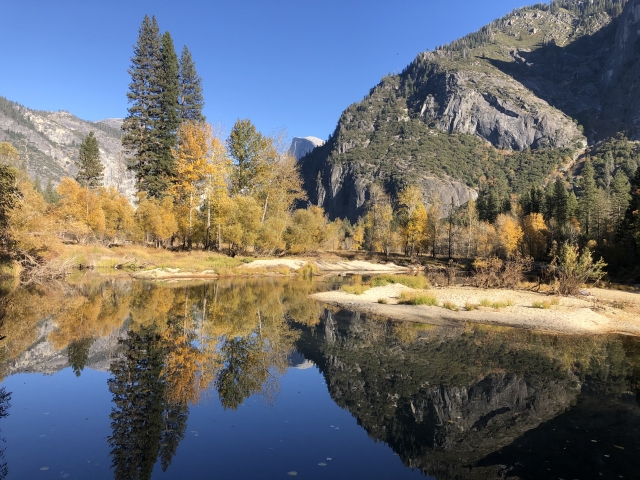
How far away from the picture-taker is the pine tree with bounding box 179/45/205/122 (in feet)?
167

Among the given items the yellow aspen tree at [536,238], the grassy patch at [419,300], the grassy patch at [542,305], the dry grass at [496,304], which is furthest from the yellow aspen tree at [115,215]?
the yellow aspen tree at [536,238]

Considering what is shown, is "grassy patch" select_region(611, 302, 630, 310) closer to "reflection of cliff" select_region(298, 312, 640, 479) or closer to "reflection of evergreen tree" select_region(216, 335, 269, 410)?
"reflection of cliff" select_region(298, 312, 640, 479)

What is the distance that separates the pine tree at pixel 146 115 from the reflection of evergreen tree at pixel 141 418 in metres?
39.5

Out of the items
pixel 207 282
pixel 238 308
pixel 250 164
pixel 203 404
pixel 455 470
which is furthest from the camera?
pixel 250 164

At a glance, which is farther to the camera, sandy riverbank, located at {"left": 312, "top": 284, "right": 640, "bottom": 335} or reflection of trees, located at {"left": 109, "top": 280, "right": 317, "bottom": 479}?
sandy riverbank, located at {"left": 312, "top": 284, "right": 640, "bottom": 335}

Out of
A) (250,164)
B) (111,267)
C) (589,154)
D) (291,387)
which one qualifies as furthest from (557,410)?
A: (589,154)

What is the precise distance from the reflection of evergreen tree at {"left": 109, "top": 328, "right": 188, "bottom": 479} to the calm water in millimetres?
34

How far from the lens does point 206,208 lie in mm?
38938

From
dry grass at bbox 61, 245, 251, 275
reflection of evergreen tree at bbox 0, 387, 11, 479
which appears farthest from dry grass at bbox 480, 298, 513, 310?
dry grass at bbox 61, 245, 251, 275

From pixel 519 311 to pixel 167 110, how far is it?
4553cm

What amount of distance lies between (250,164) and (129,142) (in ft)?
49.7

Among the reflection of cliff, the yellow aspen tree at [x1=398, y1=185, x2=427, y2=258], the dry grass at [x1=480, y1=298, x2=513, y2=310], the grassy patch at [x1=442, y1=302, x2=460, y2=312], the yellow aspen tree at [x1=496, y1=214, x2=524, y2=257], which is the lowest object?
the reflection of cliff

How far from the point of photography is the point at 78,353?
10758 mm

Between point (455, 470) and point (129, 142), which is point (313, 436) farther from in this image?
point (129, 142)
